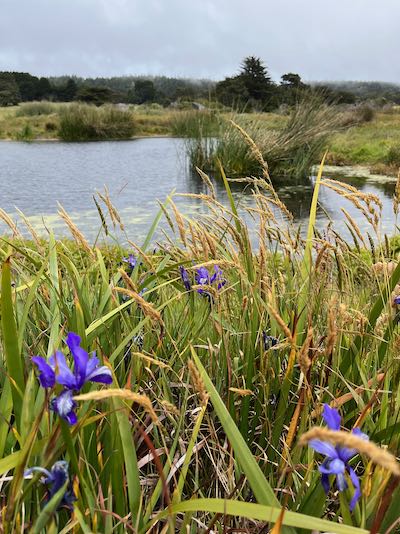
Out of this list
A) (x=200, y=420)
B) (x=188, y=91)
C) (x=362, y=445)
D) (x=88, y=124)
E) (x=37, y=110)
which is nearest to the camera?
(x=362, y=445)

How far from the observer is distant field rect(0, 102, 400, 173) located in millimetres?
15733

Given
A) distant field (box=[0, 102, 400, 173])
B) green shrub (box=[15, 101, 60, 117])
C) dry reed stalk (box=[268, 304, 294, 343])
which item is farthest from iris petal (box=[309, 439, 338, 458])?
green shrub (box=[15, 101, 60, 117])

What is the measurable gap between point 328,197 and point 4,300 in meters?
11.0

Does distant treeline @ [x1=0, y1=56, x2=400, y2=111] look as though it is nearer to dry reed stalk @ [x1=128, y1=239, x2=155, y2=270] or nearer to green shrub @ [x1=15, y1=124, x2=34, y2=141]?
green shrub @ [x1=15, y1=124, x2=34, y2=141]

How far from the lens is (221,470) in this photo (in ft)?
4.36

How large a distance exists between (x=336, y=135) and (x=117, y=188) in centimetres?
935

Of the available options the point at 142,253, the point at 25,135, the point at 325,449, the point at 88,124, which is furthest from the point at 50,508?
the point at 25,135

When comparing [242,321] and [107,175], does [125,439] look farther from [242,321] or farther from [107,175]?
[107,175]

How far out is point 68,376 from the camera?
2.39 feet

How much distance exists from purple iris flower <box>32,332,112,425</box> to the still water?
4.54 metres

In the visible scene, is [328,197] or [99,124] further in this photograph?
[99,124]

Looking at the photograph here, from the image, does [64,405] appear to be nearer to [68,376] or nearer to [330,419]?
[68,376]

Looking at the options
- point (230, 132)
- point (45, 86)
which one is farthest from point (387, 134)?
point (45, 86)

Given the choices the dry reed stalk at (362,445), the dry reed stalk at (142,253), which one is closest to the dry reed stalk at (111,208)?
the dry reed stalk at (142,253)
